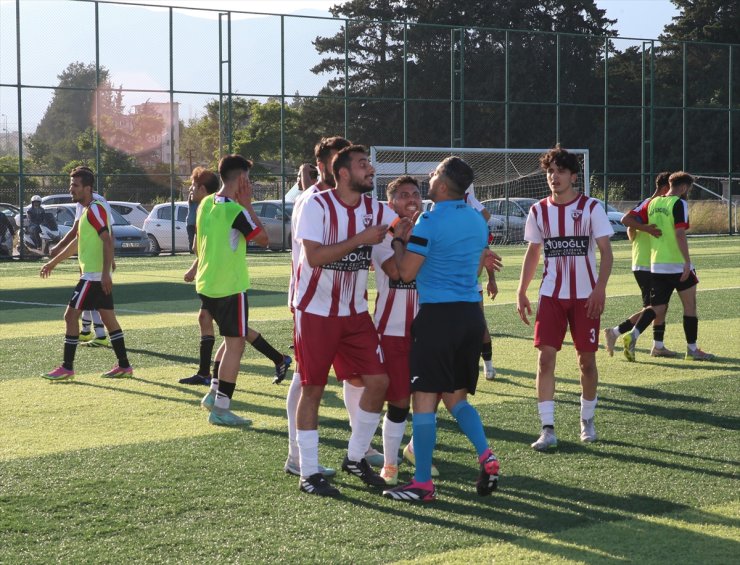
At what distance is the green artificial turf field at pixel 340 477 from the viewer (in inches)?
195

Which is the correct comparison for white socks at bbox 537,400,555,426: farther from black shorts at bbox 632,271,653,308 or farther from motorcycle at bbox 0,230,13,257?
motorcycle at bbox 0,230,13,257

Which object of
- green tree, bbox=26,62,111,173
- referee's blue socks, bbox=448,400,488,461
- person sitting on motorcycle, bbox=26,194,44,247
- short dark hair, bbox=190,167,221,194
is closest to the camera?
referee's blue socks, bbox=448,400,488,461

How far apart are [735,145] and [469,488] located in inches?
1793

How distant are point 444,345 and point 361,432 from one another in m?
0.85

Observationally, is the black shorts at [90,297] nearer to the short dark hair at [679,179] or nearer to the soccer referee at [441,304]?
the soccer referee at [441,304]

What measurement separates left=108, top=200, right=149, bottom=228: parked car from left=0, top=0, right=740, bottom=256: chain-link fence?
0.73 metres

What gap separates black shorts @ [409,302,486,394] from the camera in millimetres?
5641

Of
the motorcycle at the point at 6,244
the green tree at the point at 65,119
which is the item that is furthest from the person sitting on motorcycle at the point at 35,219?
the green tree at the point at 65,119

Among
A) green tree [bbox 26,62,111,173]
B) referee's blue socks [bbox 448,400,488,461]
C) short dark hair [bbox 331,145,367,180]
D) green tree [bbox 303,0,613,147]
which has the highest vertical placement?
green tree [bbox 303,0,613,147]

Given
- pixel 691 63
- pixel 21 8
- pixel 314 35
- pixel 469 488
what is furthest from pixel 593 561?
pixel 691 63

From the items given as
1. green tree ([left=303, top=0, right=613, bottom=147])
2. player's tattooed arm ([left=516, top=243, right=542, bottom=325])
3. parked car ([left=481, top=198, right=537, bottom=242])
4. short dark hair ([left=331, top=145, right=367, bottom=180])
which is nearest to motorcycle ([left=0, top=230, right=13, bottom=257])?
green tree ([left=303, top=0, right=613, bottom=147])

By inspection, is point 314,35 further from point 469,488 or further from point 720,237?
point 469,488

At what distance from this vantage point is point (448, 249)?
5664mm

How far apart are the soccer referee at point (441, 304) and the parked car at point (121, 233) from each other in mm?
23517
